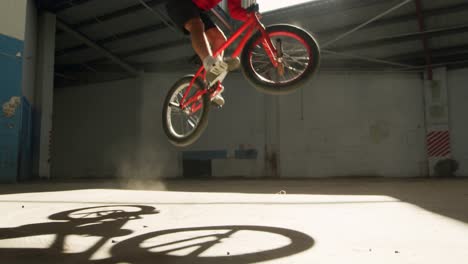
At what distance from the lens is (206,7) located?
3.13 m

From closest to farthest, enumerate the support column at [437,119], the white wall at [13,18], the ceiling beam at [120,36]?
the white wall at [13,18] → the ceiling beam at [120,36] → the support column at [437,119]

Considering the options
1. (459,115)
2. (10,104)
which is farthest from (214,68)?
(459,115)

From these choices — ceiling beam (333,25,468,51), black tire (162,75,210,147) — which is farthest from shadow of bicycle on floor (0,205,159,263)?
ceiling beam (333,25,468,51)

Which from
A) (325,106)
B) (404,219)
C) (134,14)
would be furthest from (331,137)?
(404,219)

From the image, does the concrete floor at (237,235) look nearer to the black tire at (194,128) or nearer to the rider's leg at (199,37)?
the black tire at (194,128)

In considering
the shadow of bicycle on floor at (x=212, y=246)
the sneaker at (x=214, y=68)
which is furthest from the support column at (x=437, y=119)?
the shadow of bicycle on floor at (x=212, y=246)

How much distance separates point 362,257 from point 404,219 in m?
1.13

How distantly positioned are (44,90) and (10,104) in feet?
6.49

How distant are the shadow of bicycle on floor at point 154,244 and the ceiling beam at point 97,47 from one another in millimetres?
9402

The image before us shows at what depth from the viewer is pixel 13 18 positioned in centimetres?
777

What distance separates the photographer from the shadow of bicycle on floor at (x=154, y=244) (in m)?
1.57

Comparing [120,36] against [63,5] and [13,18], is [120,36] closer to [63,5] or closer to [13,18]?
[63,5]

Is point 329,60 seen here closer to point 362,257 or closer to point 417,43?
point 417,43

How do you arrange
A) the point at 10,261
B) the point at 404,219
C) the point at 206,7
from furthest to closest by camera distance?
the point at 206,7, the point at 404,219, the point at 10,261
